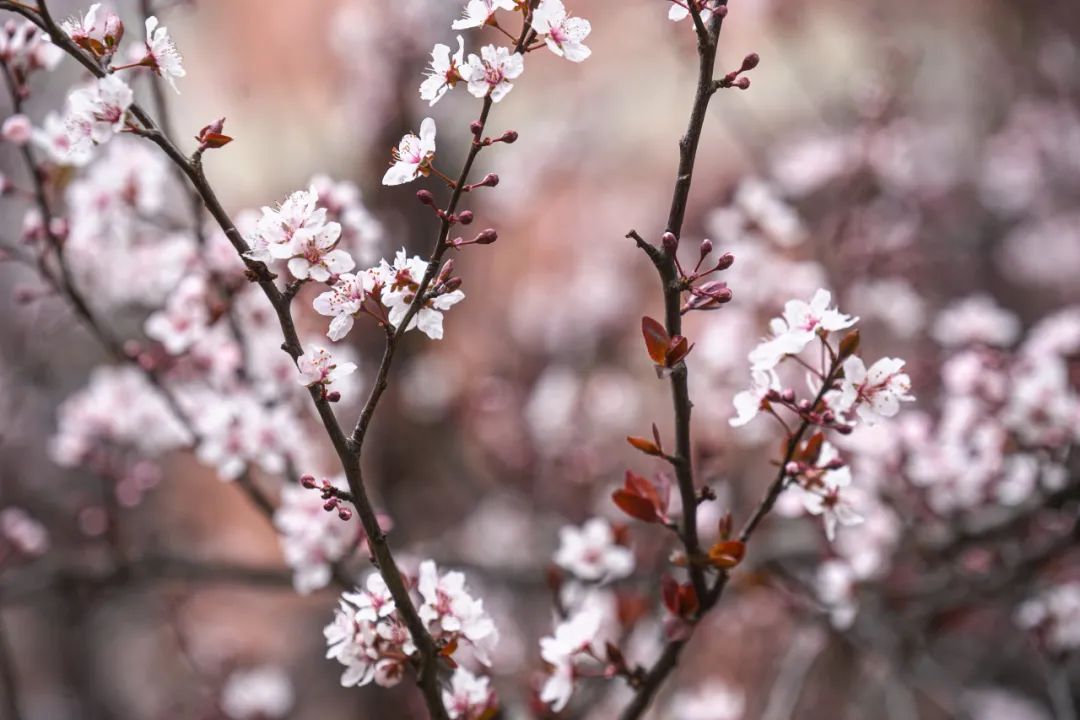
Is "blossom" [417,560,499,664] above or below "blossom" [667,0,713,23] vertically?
below

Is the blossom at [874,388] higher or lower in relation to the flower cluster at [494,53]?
lower

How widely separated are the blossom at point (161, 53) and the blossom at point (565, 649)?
89cm

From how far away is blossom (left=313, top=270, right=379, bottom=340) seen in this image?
3.20 feet

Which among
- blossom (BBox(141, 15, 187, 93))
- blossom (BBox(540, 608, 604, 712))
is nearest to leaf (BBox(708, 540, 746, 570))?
blossom (BBox(540, 608, 604, 712))

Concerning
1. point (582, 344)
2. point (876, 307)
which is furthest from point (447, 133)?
point (876, 307)

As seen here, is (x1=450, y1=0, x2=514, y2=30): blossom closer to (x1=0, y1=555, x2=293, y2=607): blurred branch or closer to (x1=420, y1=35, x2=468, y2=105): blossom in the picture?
(x1=420, y1=35, x2=468, y2=105): blossom

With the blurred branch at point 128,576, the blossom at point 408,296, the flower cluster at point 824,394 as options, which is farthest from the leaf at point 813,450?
the blurred branch at point 128,576

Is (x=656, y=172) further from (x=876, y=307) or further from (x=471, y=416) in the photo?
(x=876, y=307)

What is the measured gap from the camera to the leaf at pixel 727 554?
1104 millimetres

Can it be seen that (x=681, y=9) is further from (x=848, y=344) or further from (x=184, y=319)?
(x=184, y=319)

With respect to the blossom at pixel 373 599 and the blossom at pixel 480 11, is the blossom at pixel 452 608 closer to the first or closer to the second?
the blossom at pixel 373 599

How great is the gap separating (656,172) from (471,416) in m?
3.17

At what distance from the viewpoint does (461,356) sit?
196 inches

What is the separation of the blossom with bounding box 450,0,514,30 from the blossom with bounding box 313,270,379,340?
0.31m
